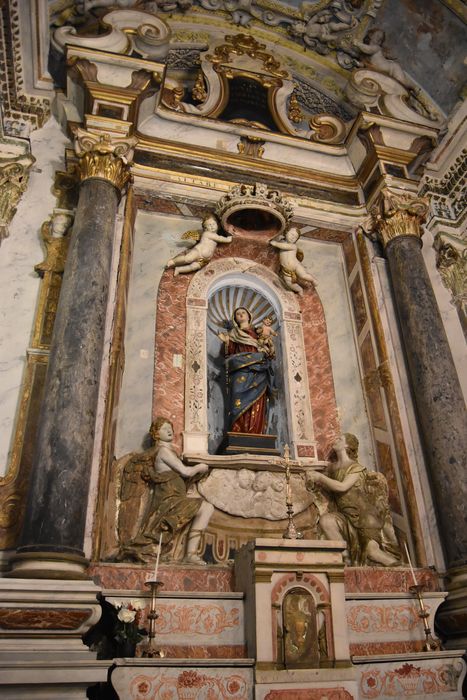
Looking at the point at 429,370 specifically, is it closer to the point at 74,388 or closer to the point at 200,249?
the point at 200,249

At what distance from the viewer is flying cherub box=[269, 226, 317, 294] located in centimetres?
694

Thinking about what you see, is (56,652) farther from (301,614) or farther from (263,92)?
(263,92)

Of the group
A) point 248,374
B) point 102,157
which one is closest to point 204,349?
point 248,374

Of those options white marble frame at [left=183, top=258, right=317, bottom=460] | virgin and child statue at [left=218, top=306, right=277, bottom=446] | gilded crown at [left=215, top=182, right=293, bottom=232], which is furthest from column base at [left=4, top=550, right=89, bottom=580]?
gilded crown at [left=215, top=182, right=293, bottom=232]

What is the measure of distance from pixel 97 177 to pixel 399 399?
3810 millimetres

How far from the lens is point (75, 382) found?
4.71m

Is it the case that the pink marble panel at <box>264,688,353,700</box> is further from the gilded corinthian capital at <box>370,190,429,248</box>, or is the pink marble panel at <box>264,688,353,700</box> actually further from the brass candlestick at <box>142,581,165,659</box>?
the gilded corinthian capital at <box>370,190,429,248</box>

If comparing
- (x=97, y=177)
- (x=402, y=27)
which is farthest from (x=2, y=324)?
(x=402, y=27)

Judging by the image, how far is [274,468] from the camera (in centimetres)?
560

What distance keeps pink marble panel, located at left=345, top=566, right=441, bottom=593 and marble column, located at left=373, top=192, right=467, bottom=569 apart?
1.40 ft

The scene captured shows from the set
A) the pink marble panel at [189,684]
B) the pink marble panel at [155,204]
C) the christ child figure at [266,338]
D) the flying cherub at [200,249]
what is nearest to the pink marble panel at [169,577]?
the pink marble panel at [189,684]

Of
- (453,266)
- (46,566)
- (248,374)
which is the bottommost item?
(46,566)

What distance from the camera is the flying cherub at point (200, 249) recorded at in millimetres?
6566

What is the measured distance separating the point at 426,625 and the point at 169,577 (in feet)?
6.43
